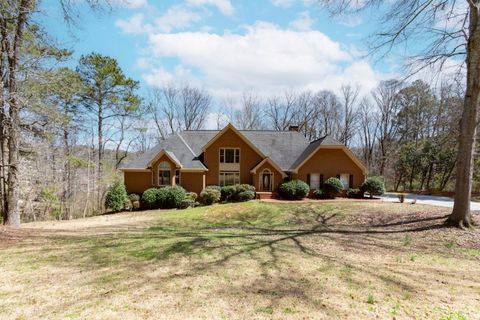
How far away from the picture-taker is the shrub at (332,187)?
82.2 feet

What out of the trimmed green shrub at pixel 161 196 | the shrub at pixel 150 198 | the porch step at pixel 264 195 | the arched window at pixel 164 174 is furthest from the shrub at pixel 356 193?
the shrub at pixel 150 198

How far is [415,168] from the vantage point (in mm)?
36688

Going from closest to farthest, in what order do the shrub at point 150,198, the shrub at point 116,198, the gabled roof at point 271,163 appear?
the shrub at point 116,198
the shrub at point 150,198
the gabled roof at point 271,163

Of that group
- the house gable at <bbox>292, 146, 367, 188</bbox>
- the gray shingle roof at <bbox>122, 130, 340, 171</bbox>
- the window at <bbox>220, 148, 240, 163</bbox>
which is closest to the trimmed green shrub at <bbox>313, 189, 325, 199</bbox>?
the house gable at <bbox>292, 146, 367, 188</bbox>

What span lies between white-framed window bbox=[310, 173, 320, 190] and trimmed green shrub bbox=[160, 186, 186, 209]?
37.0ft

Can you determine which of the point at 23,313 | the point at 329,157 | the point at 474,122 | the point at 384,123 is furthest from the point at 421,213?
the point at 384,123

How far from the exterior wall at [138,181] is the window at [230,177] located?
6.56 meters

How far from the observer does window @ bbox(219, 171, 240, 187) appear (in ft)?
88.7

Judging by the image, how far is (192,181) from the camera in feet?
86.3

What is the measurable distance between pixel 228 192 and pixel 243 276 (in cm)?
1905

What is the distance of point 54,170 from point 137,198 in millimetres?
7400

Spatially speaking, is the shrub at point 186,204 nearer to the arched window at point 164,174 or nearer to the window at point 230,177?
the arched window at point 164,174

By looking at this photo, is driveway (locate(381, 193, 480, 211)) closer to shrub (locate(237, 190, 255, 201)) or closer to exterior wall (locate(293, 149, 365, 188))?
exterior wall (locate(293, 149, 365, 188))

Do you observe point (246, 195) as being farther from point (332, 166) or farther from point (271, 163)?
point (332, 166)
